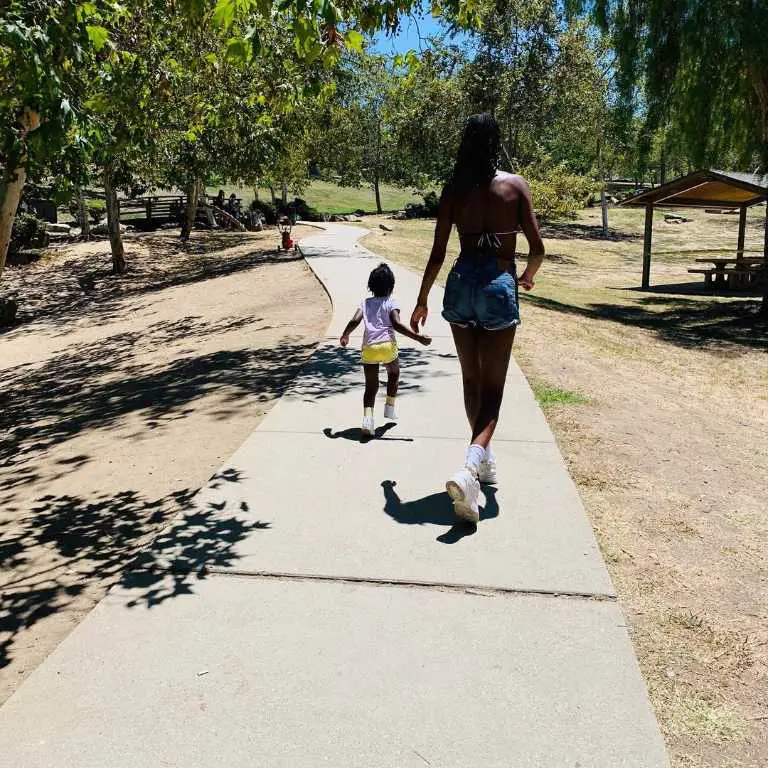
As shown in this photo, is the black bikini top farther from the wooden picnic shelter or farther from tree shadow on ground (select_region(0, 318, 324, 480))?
the wooden picnic shelter

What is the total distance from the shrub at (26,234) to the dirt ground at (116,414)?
9.10m

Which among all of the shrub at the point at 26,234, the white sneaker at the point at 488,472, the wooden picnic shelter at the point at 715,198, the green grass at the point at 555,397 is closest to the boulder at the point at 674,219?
the wooden picnic shelter at the point at 715,198

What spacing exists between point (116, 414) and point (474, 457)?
5.20 m

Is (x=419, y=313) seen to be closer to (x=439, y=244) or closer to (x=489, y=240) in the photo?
(x=439, y=244)

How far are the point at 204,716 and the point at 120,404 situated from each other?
21.6 ft

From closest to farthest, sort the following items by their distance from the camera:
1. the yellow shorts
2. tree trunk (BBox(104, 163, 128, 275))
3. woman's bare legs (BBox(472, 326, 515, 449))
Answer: woman's bare legs (BBox(472, 326, 515, 449)) < the yellow shorts < tree trunk (BBox(104, 163, 128, 275))

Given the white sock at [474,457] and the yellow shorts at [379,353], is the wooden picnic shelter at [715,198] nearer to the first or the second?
the yellow shorts at [379,353]

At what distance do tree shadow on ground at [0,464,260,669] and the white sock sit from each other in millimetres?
1153

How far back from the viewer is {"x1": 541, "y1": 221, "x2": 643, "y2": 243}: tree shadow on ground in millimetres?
43938

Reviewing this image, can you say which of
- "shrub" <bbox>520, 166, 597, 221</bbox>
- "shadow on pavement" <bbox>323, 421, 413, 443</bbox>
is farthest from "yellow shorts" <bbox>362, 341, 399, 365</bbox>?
"shrub" <bbox>520, 166, 597, 221</bbox>

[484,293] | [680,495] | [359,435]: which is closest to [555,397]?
[359,435]

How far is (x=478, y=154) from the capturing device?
4188mm

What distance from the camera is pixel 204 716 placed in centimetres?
274

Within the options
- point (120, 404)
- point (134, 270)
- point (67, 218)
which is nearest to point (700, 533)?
point (120, 404)
